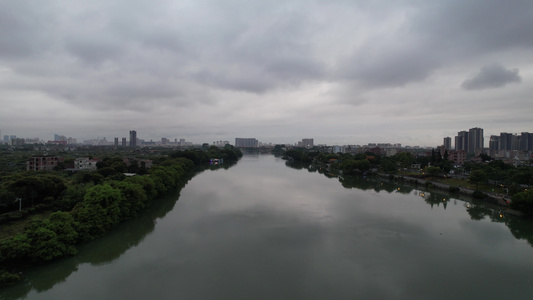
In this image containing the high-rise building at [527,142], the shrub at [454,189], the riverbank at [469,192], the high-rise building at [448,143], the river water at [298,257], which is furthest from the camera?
the high-rise building at [448,143]

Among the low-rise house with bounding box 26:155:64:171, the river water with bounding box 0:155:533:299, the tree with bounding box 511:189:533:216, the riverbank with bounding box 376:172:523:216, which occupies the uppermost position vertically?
the low-rise house with bounding box 26:155:64:171

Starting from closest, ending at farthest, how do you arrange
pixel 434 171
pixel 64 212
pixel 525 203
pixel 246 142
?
pixel 64 212, pixel 525 203, pixel 434 171, pixel 246 142

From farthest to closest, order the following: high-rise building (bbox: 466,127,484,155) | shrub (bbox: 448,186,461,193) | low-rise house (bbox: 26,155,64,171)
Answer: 1. high-rise building (bbox: 466,127,484,155)
2. low-rise house (bbox: 26,155,64,171)
3. shrub (bbox: 448,186,461,193)

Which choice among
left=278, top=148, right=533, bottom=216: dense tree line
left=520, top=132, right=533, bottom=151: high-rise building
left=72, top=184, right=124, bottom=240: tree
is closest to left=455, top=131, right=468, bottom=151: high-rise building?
left=520, top=132, right=533, bottom=151: high-rise building

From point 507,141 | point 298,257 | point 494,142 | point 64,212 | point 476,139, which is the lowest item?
point 298,257

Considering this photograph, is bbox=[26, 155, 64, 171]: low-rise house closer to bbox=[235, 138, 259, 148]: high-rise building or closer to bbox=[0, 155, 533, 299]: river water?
bbox=[0, 155, 533, 299]: river water

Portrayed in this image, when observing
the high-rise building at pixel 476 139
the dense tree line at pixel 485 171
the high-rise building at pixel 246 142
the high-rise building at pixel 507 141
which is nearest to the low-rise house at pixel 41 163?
the dense tree line at pixel 485 171

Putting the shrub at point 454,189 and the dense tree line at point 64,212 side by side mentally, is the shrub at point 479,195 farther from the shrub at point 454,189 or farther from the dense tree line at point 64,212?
the dense tree line at point 64,212

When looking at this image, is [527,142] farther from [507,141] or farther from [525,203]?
[525,203]

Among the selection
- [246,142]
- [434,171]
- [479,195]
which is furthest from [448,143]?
[246,142]
